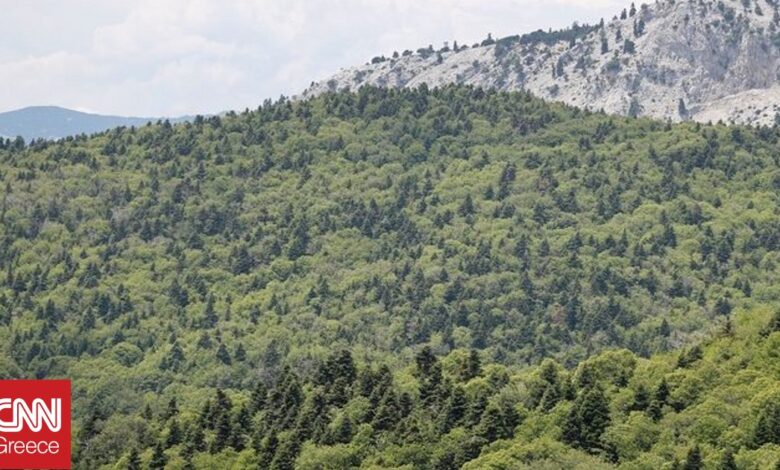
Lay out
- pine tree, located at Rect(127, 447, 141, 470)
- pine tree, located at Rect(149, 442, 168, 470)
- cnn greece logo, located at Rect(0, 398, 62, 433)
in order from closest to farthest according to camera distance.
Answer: cnn greece logo, located at Rect(0, 398, 62, 433) → pine tree, located at Rect(149, 442, 168, 470) → pine tree, located at Rect(127, 447, 141, 470)

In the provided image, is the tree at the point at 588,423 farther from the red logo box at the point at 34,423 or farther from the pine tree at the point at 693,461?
the red logo box at the point at 34,423

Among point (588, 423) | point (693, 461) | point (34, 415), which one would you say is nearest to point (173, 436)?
point (588, 423)

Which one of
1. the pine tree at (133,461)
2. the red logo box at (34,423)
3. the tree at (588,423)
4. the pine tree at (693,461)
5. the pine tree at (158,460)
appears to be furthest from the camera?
the pine tree at (133,461)

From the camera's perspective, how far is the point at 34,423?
82500 millimetres

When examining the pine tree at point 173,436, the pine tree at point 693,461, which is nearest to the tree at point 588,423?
the pine tree at point 693,461

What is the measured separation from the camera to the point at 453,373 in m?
152

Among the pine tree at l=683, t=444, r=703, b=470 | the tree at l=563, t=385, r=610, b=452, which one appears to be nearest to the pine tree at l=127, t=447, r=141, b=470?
the tree at l=563, t=385, r=610, b=452

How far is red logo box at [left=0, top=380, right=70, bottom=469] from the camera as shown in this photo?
81.1 m

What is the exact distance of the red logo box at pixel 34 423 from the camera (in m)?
81.1

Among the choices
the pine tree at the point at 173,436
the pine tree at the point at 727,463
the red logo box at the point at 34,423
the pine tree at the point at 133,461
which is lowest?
the pine tree at the point at 133,461

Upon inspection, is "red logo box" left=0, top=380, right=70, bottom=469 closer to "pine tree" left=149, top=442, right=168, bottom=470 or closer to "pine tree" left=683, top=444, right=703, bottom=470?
"pine tree" left=683, top=444, right=703, bottom=470

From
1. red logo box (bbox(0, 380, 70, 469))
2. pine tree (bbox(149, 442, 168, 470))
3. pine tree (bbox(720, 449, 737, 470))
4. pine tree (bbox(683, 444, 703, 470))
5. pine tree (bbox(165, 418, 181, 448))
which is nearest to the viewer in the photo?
red logo box (bbox(0, 380, 70, 469))

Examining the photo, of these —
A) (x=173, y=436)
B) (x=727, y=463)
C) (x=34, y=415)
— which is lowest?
(x=173, y=436)

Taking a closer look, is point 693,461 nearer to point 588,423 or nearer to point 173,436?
point 588,423
